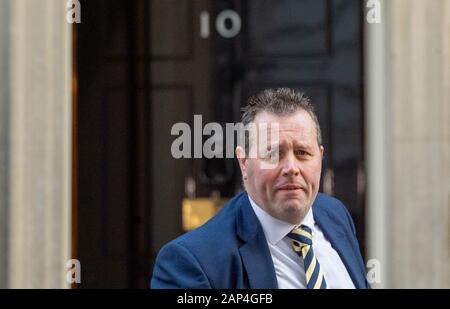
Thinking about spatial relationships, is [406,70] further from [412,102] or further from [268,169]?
[268,169]

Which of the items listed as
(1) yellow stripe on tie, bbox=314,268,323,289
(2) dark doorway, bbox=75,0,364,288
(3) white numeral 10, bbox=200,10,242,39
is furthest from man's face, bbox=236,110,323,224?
(3) white numeral 10, bbox=200,10,242,39

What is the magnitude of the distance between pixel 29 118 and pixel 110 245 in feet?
2.18

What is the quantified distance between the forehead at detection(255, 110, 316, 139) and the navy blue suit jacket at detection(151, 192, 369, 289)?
0.20 m

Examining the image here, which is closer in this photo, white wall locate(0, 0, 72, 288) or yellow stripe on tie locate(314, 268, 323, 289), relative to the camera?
yellow stripe on tie locate(314, 268, 323, 289)

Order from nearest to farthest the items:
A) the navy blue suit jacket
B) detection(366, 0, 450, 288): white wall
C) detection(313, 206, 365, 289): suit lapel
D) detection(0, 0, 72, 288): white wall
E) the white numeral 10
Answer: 1. the navy blue suit jacket
2. detection(313, 206, 365, 289): suit lapel
3. detection(366, 0, 450, 288): white wall
4. detection(0, 0, 72, 288): white wall
5. the white numeral 10

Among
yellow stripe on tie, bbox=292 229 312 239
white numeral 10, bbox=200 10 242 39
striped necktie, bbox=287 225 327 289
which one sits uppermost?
white numeral 10, bbox=200 10 242 39

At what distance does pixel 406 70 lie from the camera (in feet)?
9.73

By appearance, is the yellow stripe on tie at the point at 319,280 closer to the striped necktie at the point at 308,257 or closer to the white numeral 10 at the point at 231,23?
the striped necktie at the point at 308,257

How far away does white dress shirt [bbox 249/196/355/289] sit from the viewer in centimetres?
167

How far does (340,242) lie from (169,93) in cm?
155

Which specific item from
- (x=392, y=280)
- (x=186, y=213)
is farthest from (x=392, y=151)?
(x=186, y=213)

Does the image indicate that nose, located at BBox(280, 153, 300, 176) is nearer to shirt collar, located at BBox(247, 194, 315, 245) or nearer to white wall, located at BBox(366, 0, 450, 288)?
shirt collar, located at BBox(247, 194, 315, 245)

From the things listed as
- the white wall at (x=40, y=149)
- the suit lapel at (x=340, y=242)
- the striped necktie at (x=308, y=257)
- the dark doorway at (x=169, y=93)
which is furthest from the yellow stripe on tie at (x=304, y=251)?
the white wall at (x=40, y=149)

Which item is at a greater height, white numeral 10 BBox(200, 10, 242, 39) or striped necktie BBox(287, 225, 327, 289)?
white numeral 10 BBox(200, 10, 242, 39)
